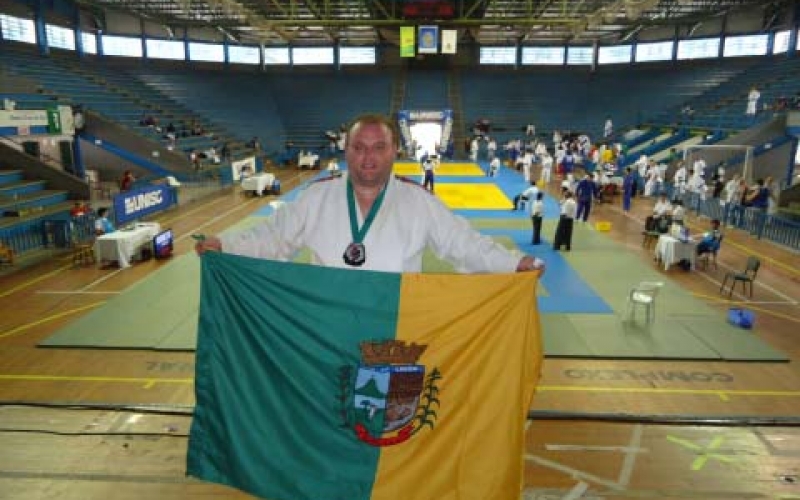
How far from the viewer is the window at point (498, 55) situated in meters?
47.5

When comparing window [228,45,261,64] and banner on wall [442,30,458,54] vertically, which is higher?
window [228,45,261,64]

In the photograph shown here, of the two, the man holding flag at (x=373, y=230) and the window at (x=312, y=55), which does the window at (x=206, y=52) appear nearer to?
the window at (x=312, y=55)

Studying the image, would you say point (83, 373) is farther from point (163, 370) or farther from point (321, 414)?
point (321, 414)

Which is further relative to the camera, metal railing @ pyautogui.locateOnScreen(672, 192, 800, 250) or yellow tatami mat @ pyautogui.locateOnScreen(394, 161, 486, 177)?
yellow tatami mat @ pyautogui.locateOnScreen(394, 161, 486, 177)

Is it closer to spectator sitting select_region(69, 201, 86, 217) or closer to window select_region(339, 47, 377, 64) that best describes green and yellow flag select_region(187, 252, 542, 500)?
spectator sitting select_region(69, 201, 86, 217)

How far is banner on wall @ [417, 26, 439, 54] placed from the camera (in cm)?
2358

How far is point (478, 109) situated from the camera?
4594 centimetres


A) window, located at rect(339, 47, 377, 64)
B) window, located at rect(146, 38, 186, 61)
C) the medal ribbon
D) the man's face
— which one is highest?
window, located at rect(339, 47, 377, 64)

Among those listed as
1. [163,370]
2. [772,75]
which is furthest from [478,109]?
[163,370]

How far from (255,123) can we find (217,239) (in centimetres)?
4212

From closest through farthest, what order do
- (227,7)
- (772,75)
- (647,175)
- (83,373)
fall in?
(83,373), (227,7), (647,175), (772,75)

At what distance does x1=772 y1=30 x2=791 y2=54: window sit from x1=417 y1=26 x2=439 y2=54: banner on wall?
27.7m

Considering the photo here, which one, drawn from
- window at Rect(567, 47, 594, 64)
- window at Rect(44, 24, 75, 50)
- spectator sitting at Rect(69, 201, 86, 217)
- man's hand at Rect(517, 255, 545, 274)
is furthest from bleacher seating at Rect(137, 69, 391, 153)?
man's hand at Rect(517, 255, 545, 274)

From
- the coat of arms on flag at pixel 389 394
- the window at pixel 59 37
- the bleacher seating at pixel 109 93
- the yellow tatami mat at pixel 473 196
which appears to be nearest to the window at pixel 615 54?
the yellow tatami mat at pixel 473 196
